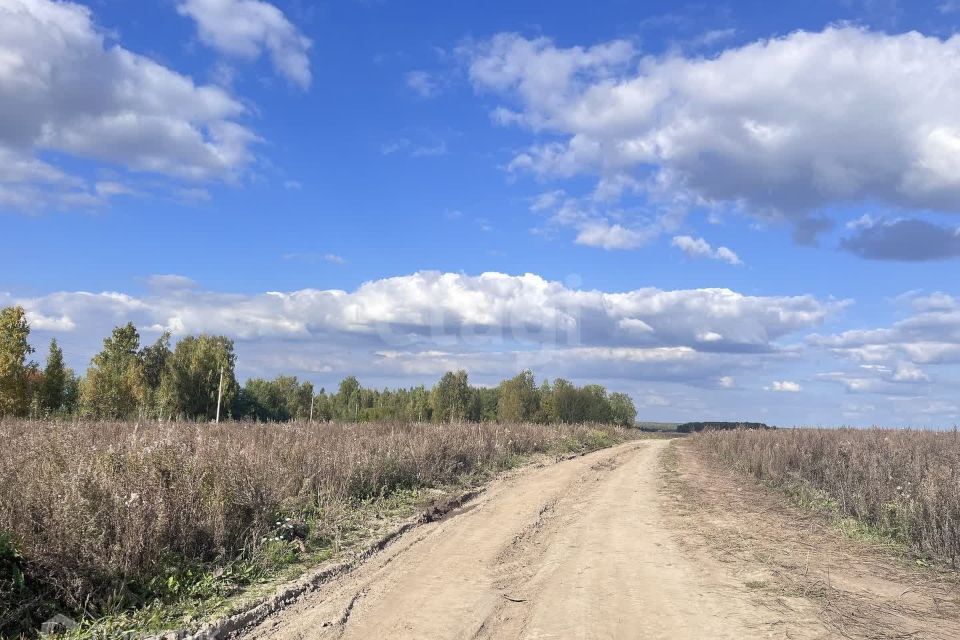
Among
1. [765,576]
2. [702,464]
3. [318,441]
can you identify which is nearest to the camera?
[765,576]

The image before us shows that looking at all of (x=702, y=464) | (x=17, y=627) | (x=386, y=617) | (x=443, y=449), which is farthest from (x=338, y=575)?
(x=702, y=464)

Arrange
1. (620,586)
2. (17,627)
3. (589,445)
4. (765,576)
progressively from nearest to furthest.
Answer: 1. (17,627)
2. (620,586)
3. (765,576)
4. (589,445)

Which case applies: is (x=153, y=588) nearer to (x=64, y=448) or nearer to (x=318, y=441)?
(x=64, y=448)

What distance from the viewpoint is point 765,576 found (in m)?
7.21

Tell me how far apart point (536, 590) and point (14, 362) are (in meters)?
40.3

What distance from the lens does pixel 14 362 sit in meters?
36.0

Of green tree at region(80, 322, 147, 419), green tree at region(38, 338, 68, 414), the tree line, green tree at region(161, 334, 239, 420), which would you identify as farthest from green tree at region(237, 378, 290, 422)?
green tree at region(38, 338, 68, 414)

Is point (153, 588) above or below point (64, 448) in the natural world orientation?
below

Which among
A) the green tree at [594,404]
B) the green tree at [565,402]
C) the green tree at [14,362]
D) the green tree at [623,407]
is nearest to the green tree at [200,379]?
the green tree at [14,362]

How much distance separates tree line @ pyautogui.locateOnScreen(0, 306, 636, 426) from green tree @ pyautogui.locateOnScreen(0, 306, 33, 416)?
0.06 meters

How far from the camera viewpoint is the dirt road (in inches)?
220

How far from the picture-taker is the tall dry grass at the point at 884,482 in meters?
8.74

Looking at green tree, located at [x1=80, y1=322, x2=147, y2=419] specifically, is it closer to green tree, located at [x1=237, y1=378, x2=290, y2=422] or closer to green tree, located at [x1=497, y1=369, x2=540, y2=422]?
green tree, located at [x1=237, y1=378, x2=290, y2=422]

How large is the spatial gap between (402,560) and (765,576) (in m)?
4.51
